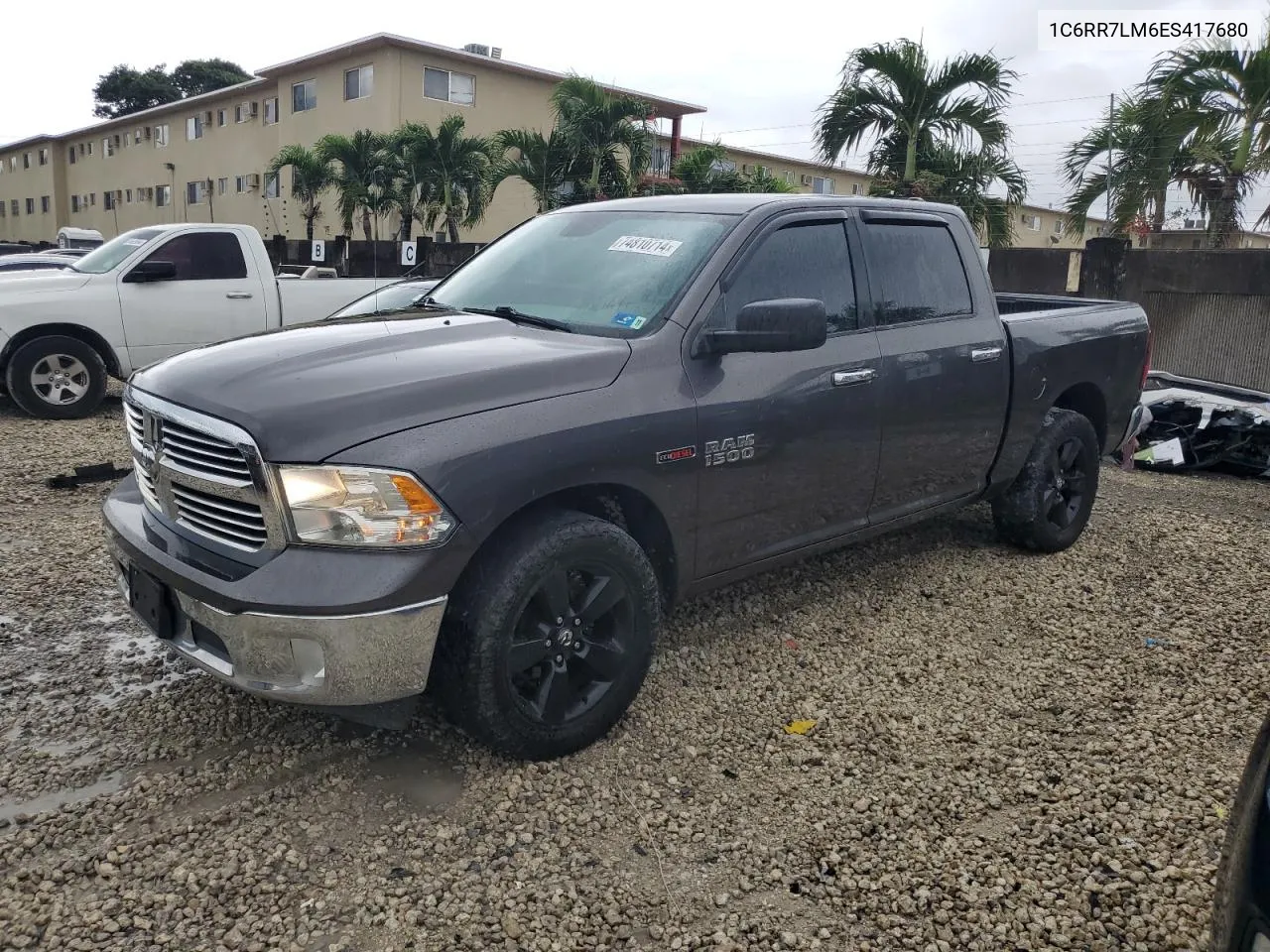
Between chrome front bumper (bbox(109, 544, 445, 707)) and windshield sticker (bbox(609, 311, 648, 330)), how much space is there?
122 centimetres

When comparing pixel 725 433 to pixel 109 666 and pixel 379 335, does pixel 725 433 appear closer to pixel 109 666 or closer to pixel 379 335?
pixel 379 335

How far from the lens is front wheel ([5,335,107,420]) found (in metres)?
8.73

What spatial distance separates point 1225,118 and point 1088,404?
25.9ft

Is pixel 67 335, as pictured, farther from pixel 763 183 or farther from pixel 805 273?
pixel 763 183

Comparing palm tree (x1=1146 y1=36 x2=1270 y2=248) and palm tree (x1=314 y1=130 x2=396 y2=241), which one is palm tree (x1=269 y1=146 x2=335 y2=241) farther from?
palm tree (x1=1146 y1=36 x2=1270 y2=248)

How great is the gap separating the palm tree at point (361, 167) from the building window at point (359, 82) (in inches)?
252

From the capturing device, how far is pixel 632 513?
3.55 metres

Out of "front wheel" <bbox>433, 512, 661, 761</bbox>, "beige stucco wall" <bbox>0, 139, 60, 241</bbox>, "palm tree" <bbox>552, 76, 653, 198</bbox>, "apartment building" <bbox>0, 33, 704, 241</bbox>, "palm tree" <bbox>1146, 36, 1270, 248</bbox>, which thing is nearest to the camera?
"front wheel" <bbox>433, 512, 661, 761</bbox>

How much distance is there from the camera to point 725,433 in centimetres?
360

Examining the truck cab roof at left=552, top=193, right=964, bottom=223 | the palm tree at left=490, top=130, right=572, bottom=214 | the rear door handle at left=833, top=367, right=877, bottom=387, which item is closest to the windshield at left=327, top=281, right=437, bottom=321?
the truck cab roof at left=552, top=193, right=964, bottom=223

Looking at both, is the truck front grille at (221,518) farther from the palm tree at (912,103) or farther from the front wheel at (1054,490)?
the palm tree at (912,103)

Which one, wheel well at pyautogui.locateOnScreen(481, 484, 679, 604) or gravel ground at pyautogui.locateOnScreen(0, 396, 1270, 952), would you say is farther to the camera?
wheel well at pyautogui.locateOnScreen(481, 484, 679, 604)

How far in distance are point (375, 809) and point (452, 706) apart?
1.23ft

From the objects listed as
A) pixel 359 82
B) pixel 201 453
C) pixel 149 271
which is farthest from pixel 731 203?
pixel 359 82
